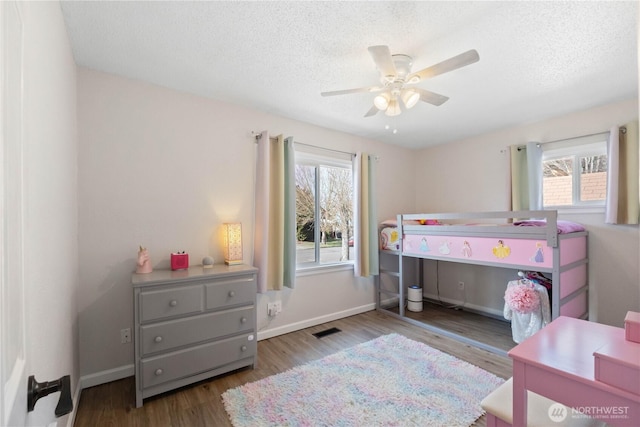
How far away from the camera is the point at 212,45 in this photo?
1.81 meters

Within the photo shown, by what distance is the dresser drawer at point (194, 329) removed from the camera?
1894mm

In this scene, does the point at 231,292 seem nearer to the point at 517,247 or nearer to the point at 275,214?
the point at 275,214

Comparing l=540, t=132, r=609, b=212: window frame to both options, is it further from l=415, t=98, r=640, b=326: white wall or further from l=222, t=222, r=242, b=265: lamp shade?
l=222, t=222, r=242, b=265: lamp shade

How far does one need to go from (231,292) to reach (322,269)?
1.35m

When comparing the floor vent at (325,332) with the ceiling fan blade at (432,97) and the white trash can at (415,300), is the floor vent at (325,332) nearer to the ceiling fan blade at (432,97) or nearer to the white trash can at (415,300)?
the white trash can at (415,300)

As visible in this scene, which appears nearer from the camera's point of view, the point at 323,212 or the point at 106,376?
the point at 106,376

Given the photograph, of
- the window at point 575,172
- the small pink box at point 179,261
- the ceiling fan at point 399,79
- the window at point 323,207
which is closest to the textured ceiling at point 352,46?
the ceiling fan at point 399,79

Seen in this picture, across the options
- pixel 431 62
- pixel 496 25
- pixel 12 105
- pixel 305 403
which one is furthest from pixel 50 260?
pixel 496 25

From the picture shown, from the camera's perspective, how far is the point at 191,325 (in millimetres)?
2035

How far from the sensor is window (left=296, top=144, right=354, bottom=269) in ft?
11.0

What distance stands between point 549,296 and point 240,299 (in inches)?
108

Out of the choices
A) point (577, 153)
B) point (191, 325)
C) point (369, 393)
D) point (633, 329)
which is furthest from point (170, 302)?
point (577, 153)

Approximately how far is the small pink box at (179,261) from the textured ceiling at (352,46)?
1406mm

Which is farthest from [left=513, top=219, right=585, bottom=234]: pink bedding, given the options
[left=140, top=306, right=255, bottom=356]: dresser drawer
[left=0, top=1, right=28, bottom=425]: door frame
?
[left=0, top=1, right=28, bottom=425]: door frame
